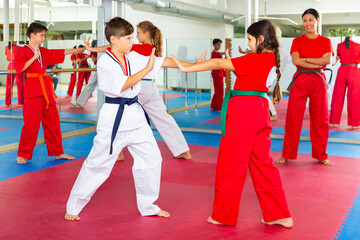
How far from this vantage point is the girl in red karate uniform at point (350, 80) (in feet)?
25.7

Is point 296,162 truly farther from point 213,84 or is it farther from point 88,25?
point 88,25

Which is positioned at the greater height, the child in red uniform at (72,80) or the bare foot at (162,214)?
the child in red uniform at (72,80)

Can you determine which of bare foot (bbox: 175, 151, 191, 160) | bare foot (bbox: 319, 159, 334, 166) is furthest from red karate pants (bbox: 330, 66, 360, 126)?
bare foot (bbox: 175, 151, 191, 160)

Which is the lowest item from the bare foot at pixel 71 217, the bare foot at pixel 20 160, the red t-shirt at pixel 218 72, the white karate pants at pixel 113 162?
the bare foot at pixel 71 217

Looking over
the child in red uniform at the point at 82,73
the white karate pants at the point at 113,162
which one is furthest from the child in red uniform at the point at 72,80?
the white karate pants at the point at 113,162

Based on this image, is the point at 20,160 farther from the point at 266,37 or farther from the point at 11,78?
the point at 266,37

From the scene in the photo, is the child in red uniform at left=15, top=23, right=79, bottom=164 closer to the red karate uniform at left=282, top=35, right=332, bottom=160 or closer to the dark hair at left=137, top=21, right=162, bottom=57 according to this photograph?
the dark hair at left=137, top=21, right=162, bottom=57

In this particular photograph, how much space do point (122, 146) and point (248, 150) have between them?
0.94 m

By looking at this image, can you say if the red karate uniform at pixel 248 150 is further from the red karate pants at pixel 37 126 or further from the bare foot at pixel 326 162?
the red karate pants at pixel 37 126

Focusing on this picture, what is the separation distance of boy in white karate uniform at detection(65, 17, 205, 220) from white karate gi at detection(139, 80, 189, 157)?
1.84m

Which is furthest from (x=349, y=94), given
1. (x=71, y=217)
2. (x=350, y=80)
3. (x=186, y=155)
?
(x=71, y=217)

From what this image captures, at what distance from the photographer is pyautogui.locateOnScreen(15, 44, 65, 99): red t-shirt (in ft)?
17.5

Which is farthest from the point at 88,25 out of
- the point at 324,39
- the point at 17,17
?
the point at 324,39

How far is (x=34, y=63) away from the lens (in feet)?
17.6
